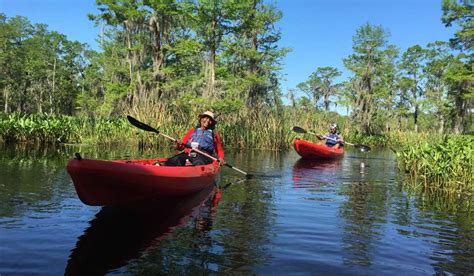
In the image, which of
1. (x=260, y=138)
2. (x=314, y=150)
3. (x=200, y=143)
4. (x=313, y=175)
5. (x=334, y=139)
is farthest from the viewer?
(x=260, y=138)

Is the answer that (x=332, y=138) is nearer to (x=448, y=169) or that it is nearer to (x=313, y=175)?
(x=313, y=175)

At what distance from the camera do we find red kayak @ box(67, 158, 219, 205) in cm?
595

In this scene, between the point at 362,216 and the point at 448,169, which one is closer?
the point at 362,216

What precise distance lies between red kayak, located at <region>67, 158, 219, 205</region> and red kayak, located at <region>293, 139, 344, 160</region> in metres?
10.6

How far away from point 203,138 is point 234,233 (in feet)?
12.7

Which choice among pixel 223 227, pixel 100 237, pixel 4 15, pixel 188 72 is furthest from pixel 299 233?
pixel 4 15

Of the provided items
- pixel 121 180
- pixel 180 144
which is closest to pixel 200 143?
pixel 180 144

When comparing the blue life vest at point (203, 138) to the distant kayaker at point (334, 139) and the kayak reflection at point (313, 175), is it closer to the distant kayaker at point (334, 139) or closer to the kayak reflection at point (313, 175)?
the kayak reflection at point (313, 175)

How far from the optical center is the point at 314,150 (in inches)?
709

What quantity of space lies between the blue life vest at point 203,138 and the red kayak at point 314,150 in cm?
862

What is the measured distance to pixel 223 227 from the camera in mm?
6285

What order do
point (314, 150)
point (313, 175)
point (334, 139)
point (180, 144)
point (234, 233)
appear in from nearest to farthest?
point (234, 233), point (180, 144), point (313, 175), point (314, 150), point (334, 139)

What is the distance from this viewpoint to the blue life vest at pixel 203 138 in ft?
31.2

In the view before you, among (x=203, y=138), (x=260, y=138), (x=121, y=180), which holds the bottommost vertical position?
(x=121, y=180)
